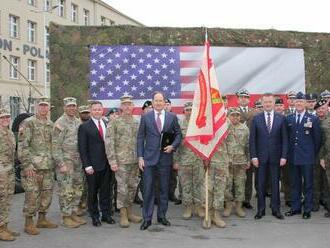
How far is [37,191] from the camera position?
253 inches

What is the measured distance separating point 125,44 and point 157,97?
4483 mm

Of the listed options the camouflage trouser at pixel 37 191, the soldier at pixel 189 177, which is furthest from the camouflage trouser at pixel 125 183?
the camouflage trouser at pixel 37 191

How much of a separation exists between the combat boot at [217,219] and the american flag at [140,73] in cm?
421

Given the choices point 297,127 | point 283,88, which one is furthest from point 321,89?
point 297,127

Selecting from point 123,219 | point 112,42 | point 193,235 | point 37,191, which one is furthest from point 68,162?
point 112,42

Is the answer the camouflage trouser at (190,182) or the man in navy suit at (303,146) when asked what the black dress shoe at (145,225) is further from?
the man in navy suit at (303,146)

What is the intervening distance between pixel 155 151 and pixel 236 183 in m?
1.57

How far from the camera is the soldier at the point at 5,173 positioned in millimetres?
6035

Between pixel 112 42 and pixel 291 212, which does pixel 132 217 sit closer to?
pixel 291 212

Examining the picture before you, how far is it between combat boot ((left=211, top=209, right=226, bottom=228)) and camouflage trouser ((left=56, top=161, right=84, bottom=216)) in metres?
1.97

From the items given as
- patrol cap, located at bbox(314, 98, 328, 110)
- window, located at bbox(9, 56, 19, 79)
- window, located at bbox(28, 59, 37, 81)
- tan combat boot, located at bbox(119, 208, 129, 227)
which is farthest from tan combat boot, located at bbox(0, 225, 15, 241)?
window, located at bbox(28, 59, 37, 81)

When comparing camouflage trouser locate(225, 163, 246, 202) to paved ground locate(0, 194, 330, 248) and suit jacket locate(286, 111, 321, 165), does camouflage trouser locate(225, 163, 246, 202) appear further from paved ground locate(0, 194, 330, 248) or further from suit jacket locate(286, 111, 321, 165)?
suit jacket locate(286, 111, 321, 165)

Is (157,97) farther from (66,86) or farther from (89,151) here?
(66,86)

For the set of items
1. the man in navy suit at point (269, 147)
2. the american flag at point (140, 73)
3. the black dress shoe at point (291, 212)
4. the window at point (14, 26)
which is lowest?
the black dress shoe at point (291, 212)
